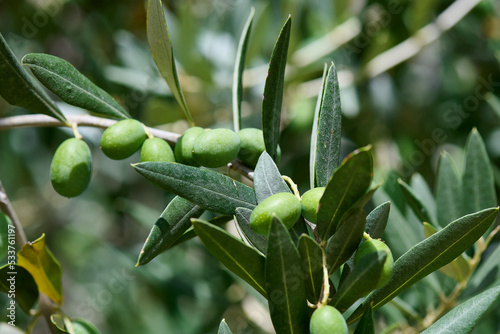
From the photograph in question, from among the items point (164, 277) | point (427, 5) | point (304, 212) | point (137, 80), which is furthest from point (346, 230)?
point (137, 80)

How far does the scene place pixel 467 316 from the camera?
66cm

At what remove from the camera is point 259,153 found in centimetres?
78

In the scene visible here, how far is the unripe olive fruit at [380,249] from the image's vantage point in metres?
0.59

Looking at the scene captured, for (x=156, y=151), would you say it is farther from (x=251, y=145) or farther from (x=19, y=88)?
(x=19, y=88)

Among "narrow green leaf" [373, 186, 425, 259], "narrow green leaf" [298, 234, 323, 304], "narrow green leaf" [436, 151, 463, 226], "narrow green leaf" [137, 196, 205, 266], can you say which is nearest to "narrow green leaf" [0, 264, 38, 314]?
"narrow green leaf" [137, 196, 205, 266]

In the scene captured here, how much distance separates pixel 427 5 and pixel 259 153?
3.59 ft

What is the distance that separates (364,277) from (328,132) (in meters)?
0.22

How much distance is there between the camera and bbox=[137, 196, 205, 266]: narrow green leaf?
0.68 metres

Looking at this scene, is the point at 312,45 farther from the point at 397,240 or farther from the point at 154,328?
the point at 154,328

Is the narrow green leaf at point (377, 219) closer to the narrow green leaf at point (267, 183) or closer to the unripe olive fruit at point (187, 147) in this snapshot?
the narrow green leaf at point (267, 183)

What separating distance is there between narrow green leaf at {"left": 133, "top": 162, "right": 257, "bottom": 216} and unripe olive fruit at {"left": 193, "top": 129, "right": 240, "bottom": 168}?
0.03 metres

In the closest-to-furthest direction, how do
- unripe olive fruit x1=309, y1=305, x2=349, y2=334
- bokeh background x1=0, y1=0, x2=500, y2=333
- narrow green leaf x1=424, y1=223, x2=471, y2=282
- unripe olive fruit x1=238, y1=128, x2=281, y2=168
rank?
unripe olive fruit x1=309, y1=305, x2=349, y2=334 → unripe olive fruit x1=238, y1=128, x2=281, y2=168 → narrow green leaf x1=424, y1=223, x2=471, y2=282 → bokeh background x1=0, y1=0, x2=500, y2=333

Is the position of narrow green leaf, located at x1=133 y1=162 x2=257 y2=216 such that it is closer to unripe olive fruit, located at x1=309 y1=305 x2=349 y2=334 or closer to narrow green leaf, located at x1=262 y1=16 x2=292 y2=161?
narrow green leaf, located at x1=262 y1=16 x2=292 y2=161

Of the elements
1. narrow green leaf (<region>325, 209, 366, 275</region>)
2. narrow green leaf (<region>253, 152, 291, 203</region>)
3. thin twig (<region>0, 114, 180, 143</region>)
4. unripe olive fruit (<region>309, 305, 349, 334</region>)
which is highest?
thin twig (<region>0, 114, 180, 143</region>)
